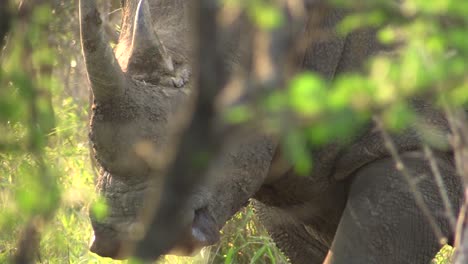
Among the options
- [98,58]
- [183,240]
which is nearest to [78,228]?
[183,240]

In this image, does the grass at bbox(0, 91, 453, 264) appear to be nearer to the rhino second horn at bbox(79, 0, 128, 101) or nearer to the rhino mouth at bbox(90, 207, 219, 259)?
the rhino mouth at bbox(90, 207, 219, 259)

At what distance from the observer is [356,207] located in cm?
444

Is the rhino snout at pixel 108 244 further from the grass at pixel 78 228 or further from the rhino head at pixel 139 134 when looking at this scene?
the grass at pixel 78 228

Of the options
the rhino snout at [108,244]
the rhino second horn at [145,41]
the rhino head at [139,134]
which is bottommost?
the rhino snout at [108,244]

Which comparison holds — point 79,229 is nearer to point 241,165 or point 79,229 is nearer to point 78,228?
point 78,228

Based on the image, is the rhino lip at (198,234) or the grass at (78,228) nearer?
the rhino lip at (198,234)

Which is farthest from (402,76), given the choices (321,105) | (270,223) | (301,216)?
(270,223)

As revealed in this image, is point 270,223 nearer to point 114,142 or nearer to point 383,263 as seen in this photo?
point 383,263

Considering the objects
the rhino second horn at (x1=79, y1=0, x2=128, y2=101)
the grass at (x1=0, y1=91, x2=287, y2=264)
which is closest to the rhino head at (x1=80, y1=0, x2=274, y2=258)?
the rhino second horn at (x1=79, y1=0, x2=128, y2=101)

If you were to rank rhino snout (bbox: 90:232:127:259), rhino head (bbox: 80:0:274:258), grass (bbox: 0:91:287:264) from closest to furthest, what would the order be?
1. rhino head (bbox: 80:0:274:258)
2. rhino snout (bbox: 90:232:127:259)
3. grass (bbox: 0:91:287:264)

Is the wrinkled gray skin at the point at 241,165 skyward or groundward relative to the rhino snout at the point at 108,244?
skyward

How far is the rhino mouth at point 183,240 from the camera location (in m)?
4.01

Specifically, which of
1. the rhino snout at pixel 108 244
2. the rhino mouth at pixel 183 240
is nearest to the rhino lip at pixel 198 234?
the rhino mouth at pixel 183 240

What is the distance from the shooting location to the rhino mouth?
401 cm
